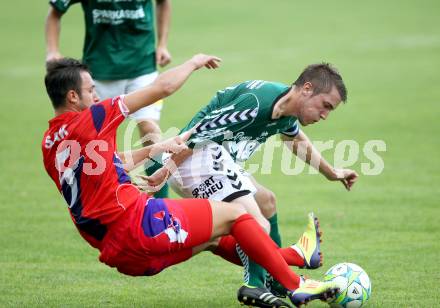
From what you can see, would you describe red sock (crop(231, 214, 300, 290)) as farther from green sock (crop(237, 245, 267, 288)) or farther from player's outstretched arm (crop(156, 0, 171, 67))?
player's outstretched arm (crop(156, 0, 171, 67))

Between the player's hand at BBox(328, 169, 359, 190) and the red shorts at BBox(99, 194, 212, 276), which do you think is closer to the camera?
the red shorts at BBox(99, 194, 212, 276)

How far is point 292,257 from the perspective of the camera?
6.55 m

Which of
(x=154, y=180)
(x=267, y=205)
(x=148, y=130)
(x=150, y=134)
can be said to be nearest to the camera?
(x=154, y=180)

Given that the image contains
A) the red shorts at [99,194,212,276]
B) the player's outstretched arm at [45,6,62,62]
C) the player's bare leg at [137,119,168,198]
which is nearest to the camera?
the red shorts at [99,194,212,276]

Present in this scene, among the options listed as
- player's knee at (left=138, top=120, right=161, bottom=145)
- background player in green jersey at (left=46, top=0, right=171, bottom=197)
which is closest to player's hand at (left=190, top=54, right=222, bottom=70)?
player's knee at (left=138, top=120, right=161, bottom=145)

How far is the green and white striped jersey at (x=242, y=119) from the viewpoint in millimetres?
6469

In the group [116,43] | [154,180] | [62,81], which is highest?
[62,81]

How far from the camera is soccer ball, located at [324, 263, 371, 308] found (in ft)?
20.9

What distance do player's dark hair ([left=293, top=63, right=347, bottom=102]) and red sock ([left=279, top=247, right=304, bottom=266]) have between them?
3.72ft

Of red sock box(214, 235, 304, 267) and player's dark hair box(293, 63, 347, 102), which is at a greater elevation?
player's dark hair box(293, 63, 347, 102)

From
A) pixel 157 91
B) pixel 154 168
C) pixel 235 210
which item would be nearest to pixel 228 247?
pixel 235 210

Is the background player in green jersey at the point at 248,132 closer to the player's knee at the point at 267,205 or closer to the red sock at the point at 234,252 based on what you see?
the red sock at the point at 234,252

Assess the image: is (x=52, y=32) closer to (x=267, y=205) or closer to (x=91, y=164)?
(x=267, y=205)

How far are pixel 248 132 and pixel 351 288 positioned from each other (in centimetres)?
132
